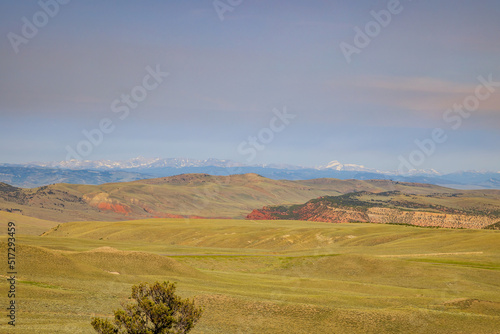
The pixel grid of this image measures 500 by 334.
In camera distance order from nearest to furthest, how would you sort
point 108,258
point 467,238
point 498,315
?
point 498,315 < point 108,258 < point 467,238

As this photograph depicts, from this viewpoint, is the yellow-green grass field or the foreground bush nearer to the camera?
the foreground bush

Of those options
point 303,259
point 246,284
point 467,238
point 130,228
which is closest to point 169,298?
point 246,284

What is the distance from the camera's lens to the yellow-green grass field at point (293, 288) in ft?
113

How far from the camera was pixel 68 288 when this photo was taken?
40.8 m

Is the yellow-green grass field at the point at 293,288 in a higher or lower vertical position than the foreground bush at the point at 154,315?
lower

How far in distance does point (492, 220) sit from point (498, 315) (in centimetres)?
17123

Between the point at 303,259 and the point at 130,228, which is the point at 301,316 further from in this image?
the point at 130,228

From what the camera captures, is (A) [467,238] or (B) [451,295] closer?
(B) [451,295]

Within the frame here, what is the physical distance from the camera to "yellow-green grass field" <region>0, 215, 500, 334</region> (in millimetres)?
34500

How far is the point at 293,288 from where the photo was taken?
171 feet

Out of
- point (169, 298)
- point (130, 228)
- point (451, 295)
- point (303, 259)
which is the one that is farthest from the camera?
point (130, 228)

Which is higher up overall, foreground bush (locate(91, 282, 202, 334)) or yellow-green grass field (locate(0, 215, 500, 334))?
foreground bush (locate(91, 282, 202, 334))

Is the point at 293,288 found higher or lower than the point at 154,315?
lower

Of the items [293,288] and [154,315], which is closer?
[154,315]
